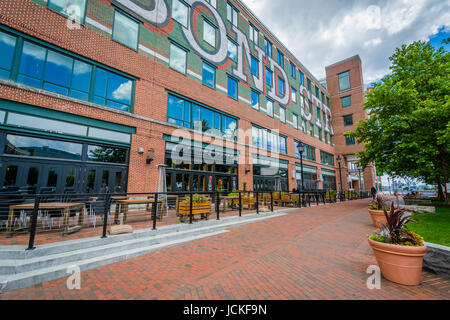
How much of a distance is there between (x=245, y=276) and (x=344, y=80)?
1681 inches

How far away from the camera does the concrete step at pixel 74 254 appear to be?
3.26 meters

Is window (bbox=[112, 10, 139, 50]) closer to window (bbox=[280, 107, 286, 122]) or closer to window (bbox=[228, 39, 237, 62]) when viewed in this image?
window (bbox=[228, 39, 237, 62])

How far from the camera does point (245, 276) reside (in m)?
3.35

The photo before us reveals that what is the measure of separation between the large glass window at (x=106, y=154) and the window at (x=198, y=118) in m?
3.52

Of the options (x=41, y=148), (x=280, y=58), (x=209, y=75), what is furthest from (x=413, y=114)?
(x=280, y=58)

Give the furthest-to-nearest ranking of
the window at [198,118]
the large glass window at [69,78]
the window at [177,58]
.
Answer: the window at [177,58] < the window at [198,118] < the large glass window at [69,78]

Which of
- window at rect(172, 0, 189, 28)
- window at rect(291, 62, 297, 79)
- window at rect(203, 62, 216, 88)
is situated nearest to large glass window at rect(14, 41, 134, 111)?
window at rect(203, 62, 216, 88)

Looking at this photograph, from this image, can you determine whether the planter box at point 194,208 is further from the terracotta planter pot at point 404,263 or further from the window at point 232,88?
the window at point 232,88

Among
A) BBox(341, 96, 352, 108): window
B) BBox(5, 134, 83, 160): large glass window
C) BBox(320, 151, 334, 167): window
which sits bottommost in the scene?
BBox(5, 134, 83, 160): large glass window

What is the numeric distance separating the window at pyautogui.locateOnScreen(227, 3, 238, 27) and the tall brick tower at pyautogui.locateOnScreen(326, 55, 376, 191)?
25.9 m

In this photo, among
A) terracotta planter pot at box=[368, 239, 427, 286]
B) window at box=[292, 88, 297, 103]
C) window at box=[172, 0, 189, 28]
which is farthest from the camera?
window at box=[292, 88, 297, 103]

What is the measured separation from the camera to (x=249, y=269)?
3631mm

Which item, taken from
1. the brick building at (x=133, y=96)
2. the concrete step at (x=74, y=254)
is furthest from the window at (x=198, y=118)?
the concrete step at (x=74, y=254)

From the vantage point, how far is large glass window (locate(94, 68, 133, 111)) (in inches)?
379
